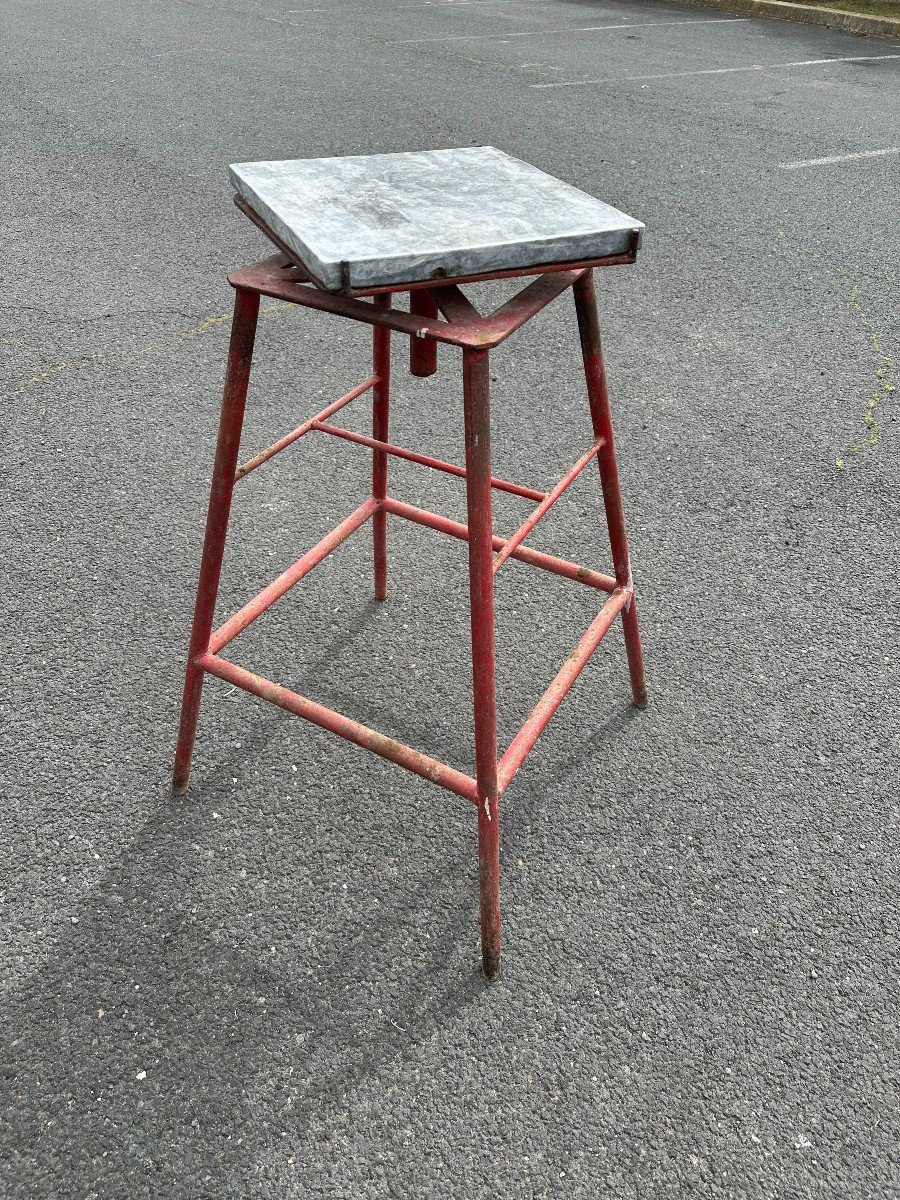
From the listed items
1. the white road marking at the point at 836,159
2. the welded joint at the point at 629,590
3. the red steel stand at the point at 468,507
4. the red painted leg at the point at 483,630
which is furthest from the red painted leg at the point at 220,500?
the white road marking at the point at 836,159

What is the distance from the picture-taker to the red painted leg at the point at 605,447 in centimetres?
155

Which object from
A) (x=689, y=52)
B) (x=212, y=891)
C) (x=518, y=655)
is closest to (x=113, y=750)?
(x=212, y=891)

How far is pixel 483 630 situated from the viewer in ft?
4.63

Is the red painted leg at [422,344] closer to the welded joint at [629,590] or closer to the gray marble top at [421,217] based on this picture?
the gray marble top at [421,217]

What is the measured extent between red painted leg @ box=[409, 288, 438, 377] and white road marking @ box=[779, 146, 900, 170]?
452 centimetres

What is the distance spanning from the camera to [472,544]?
1373 millimetres

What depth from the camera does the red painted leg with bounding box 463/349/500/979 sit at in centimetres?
130

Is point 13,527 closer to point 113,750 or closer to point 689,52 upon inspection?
point 113,750

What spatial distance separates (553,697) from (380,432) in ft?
2.33

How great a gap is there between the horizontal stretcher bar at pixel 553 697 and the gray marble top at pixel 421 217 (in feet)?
2.41

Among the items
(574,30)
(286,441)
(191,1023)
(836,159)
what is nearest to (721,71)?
(574,30)

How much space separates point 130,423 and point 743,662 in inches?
78.2

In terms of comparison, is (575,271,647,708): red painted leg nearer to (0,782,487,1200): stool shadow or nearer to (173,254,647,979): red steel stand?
(173,254,647,979): red steel stand

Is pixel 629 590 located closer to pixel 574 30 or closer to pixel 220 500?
pixel 220 500
